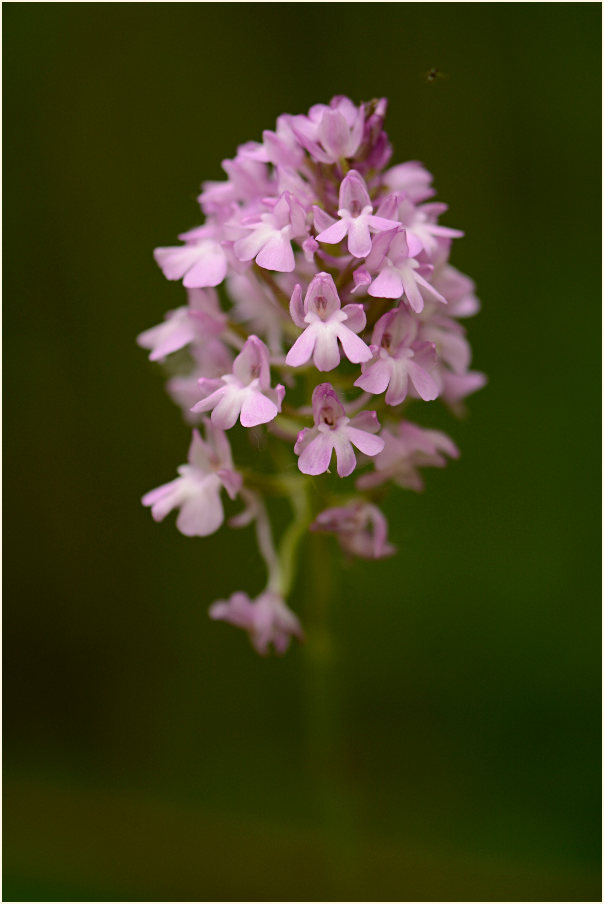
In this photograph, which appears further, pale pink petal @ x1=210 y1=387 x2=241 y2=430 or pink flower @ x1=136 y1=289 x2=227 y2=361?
pink flower @ x1=136 y1=289 x2=227 y2=361

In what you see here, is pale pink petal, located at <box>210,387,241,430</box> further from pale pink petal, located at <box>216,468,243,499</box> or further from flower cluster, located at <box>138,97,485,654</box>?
pale pink petal, located at <box>216,468,243,499</box>

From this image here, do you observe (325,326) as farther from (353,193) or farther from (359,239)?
(353,193)

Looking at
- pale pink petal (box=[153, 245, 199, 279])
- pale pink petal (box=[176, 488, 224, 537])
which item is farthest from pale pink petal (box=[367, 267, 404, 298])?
pale pink petal (box=[176, 488, 224, 537])

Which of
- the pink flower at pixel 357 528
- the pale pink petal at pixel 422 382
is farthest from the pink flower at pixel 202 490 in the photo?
the pale pink petal at pixel 422 382

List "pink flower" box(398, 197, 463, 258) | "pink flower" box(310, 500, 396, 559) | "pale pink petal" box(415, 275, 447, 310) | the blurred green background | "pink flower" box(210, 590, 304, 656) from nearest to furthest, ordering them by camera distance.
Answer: "pale pink petal" box(415, 275, 447, 310) < "pink flower" box(398, 197, 463, 258) < "pink flower" box(310, 500, 396, 559) < "pink flower" box(210, 590, 304, 656) < the blurred green background

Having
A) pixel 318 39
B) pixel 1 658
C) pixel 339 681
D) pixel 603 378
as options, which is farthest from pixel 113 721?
pixel 318 39

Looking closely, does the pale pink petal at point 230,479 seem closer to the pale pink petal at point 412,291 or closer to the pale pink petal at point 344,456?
the pale pink petal at point 344,456

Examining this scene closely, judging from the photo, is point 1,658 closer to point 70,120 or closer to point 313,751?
point 313,751
